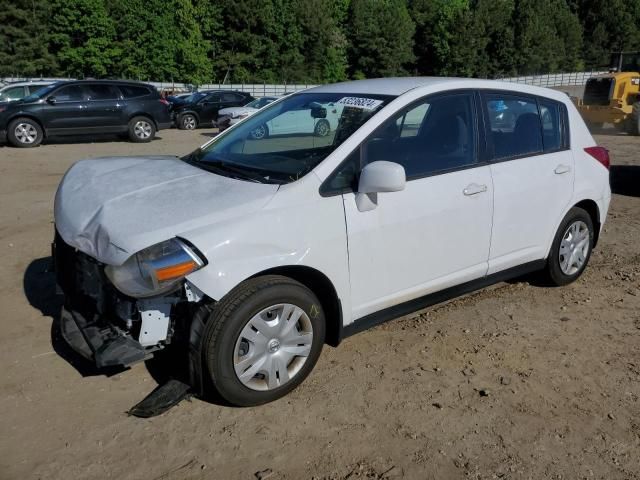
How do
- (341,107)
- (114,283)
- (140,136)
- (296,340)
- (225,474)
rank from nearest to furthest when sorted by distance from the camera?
1. (225,474)
2. (114,283)
3. (296,340)
4. (341,107)
5. (140,136)

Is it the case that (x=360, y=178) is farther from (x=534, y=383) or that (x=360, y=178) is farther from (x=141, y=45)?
(x=141, y=45)

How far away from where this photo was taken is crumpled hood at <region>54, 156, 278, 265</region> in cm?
294

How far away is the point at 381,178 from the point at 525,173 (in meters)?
1.58

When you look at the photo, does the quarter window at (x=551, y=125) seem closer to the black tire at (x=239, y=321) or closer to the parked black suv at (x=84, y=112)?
the black tire at (x=239, y=321)

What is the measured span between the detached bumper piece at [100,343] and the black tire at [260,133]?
1.71 meters

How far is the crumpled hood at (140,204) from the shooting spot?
2938mm

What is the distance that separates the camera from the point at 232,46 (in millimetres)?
60125

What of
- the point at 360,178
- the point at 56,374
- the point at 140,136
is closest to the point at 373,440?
the point at 360,178

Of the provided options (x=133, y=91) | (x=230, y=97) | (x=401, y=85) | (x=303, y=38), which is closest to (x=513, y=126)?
(x=401, y=85)

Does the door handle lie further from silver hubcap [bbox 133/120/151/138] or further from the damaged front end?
silver hubcap [bbox 133/120/151/138]

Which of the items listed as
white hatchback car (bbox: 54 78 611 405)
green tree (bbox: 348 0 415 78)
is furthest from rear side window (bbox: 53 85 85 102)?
green tree (bbox: 348 0 415 78)

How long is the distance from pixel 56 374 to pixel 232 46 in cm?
6089

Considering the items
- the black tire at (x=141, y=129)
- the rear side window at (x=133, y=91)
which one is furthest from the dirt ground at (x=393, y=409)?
the rear side window at (x=133, y=91)

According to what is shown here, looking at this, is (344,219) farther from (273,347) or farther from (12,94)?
(12,94)
